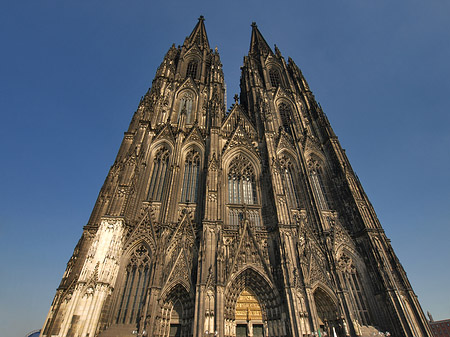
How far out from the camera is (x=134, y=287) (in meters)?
14.7

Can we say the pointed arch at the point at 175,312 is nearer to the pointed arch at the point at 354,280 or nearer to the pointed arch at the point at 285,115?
the pointed arch at the point at 354,280

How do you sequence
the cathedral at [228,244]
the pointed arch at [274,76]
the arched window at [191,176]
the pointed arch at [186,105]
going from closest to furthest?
the cathedral at [228,244]
the arched window at [191,176]
the pointed arch at [186,105]
the pointed arch at [274,76]

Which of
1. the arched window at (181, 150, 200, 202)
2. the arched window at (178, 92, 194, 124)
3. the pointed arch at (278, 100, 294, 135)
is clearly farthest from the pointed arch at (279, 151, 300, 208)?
the arched window at (178, 92, 194, 124)

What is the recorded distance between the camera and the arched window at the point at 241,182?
65.4 ft

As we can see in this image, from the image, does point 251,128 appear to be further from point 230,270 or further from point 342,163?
point 230,270

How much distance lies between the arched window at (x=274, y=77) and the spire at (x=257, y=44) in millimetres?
3511

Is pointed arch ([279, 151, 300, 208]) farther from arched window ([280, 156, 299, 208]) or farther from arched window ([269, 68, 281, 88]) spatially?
arched window ([269, 68, 281, 88])

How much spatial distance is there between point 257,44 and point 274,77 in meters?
10.0

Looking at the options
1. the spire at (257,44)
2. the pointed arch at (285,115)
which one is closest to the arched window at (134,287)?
the pointed arch at (285,115)

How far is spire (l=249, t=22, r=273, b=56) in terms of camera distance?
3653cm

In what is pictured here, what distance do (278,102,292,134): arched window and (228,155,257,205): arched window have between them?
7.24 meters

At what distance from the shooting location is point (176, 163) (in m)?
20.0

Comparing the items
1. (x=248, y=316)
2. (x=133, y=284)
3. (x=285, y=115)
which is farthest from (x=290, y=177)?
(x=133, y=284)

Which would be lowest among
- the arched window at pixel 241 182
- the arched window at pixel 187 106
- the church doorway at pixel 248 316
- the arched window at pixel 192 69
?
the church doorway at pixel 248 316
